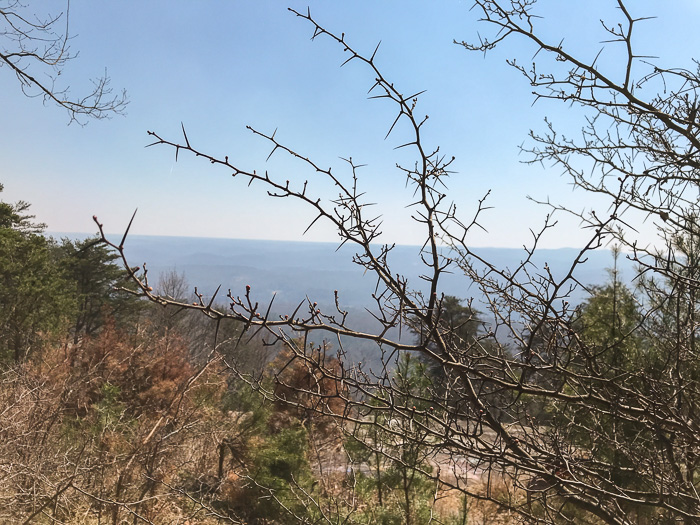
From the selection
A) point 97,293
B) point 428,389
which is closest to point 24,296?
point 97,293

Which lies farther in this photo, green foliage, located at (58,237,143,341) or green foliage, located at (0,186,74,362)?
green foliage, located at (58,237,143,341)

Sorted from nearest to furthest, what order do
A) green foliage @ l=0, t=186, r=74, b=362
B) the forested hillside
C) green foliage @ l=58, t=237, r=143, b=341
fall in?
the forested hillside, green foliage @ l=0, t=186, r=74, b=362, green foliage @ l=58, t=237, r=143, b=341

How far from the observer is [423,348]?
3.90ft

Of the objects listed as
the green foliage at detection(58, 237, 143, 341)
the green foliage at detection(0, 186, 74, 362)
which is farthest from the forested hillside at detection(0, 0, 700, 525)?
the green foliage at detection(58, 237, 143, 341)

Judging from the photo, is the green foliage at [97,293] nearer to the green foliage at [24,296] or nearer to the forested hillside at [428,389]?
the green foliage at [24,296]

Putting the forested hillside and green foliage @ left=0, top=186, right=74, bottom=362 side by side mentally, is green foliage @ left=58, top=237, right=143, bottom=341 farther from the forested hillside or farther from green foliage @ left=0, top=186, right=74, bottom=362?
the forested hillside

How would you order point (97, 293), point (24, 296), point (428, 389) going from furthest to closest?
point (97, 293) < point (24, 296) < point (428, 389)

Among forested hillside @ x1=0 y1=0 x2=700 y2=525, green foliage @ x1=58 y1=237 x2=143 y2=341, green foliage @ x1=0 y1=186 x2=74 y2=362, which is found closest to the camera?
forested hillside @ x1=0 y1=0 x2=700 y2=525

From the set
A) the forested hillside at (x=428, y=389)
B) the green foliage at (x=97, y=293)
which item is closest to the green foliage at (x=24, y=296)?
the forested hillside at (x=428, y=389)

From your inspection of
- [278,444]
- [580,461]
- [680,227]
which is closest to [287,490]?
[278,444]

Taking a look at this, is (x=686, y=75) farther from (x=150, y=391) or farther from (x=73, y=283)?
(x=73, y=283)

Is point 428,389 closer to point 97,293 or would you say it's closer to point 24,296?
point 24,296

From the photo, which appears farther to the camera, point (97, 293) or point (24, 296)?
point (97, 293)

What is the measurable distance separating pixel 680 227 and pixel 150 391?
15015 millimetres
